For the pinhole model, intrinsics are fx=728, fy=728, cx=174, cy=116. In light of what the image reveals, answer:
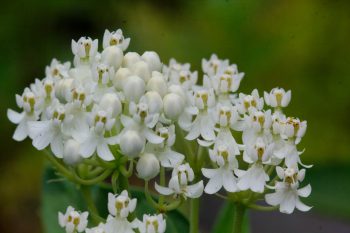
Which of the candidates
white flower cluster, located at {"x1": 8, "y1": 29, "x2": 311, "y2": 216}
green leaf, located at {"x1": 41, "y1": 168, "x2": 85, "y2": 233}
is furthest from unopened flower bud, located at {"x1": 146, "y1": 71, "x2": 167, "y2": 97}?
green leaf, located at {"x1": 41, "y1": 168, "x2": 85, "y2": 233}

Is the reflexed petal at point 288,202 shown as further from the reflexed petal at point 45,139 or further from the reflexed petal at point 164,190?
the reflexed petal at point 45,139

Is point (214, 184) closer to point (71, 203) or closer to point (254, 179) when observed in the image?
point (254, 179)

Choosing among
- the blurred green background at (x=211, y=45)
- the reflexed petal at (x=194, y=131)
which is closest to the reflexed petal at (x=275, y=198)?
the reflexed petal at (x=194, y=131)

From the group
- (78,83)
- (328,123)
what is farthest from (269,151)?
(328,123)

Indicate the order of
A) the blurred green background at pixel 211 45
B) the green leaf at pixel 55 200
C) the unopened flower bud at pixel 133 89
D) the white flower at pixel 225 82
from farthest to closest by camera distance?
the blurred green background at pixel 211 45
the green leaf at pixel 55 200
the white flower at pixel 225 82
the unopened flower bud at pixel 133 89

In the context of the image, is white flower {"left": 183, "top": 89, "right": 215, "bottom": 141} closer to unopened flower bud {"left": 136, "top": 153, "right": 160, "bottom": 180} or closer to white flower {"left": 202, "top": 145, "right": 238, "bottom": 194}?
white flower {"left": 202, "top": 145, "right": 238, "bottom": 194}

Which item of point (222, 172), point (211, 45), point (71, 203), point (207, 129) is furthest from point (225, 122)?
point (211, 45)
